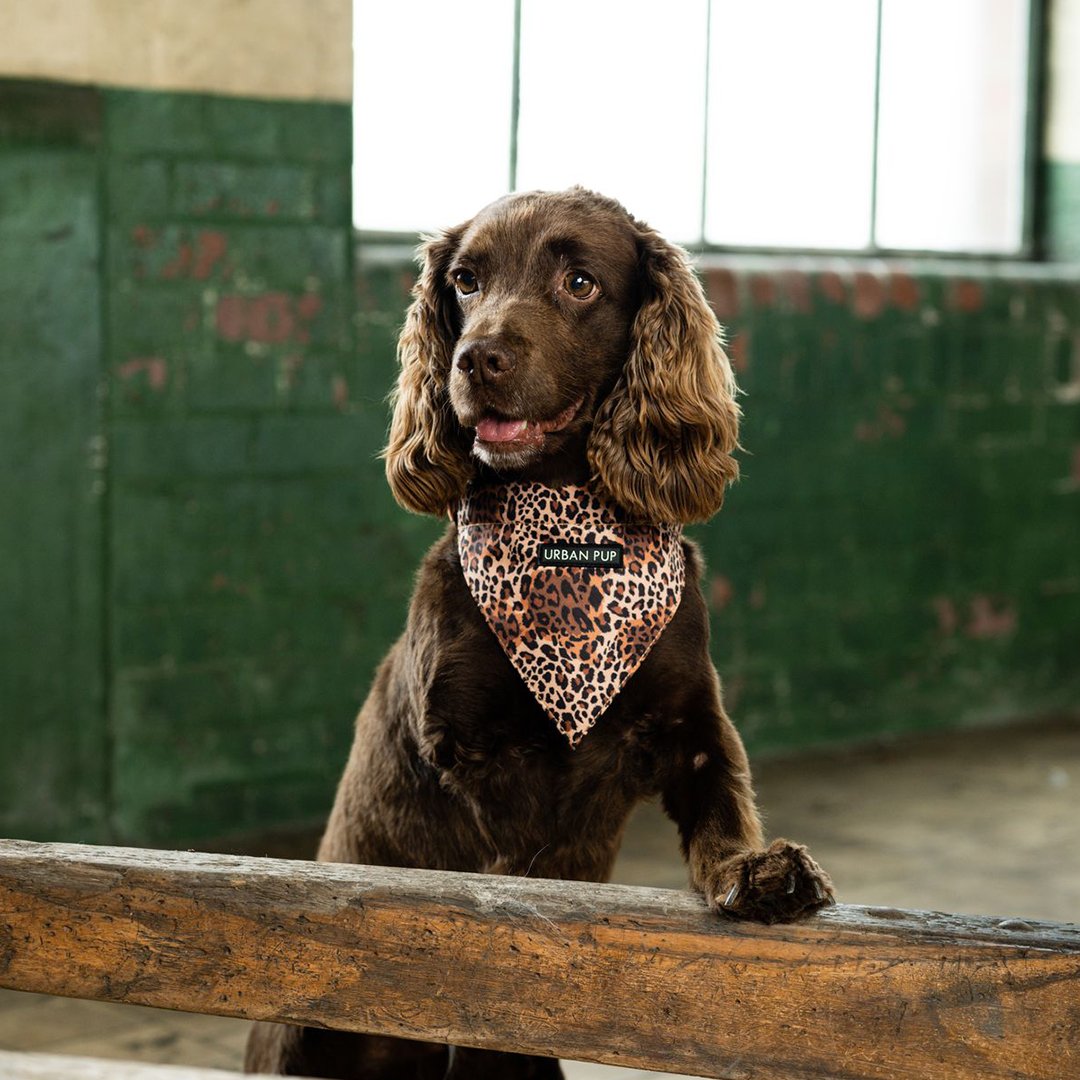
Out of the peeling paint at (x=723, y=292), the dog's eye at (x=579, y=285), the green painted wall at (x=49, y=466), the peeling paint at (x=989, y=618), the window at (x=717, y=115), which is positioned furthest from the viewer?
the peeling paint at (x=989, y=618)

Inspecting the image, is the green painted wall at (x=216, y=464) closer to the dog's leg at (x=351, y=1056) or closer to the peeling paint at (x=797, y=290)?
the peeling paint at (x=797, y=290)

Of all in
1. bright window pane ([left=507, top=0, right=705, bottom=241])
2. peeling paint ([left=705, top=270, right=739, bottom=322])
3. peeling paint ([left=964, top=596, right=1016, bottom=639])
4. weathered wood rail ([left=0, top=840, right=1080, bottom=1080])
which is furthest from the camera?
peeling paint ([left=964, top=596, right=1016, bottom=639])

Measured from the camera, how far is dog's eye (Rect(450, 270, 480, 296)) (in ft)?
7.62

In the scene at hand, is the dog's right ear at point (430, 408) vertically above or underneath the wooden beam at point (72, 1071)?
above

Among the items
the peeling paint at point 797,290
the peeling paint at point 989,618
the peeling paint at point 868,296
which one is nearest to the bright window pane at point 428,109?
the peeling paint at point 797,290

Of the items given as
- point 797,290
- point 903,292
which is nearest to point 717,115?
point 797,290

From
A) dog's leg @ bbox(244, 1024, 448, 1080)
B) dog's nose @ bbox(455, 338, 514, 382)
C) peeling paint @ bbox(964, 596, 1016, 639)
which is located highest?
dog's nose @ bbox(455, 338, 514, 382)

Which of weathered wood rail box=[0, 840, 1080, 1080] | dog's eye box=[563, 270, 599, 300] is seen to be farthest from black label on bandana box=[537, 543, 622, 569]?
weathered wood rail box=[0, 840, 1080, 1080]

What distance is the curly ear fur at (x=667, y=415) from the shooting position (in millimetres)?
2221

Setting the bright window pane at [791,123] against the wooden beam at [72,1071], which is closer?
the wooden beam at [72,1071]

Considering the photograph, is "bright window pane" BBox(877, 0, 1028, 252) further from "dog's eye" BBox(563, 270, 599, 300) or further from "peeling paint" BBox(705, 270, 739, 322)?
"dog's eye" BBox(563, 270, 599, 300)

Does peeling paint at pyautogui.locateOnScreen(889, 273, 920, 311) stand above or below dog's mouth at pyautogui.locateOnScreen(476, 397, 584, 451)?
above

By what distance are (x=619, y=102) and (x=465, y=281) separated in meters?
3.62

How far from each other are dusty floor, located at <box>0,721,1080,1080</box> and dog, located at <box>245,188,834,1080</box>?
1.56 m
